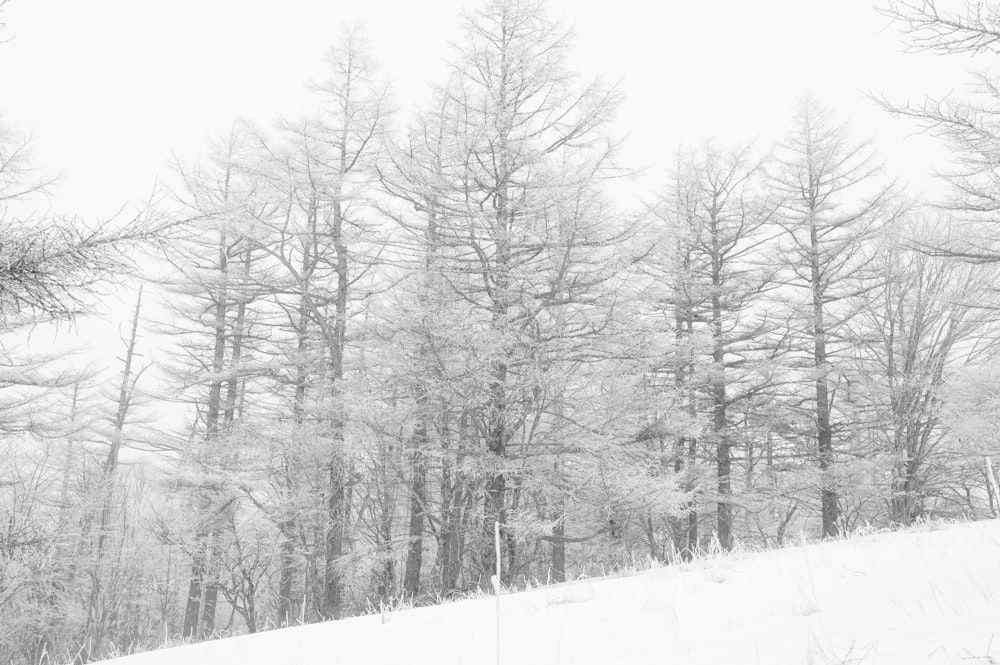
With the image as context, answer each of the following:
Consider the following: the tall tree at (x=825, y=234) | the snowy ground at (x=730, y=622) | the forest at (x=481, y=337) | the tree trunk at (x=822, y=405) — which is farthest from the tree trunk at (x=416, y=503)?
the tall tree at (x=825, y=234)

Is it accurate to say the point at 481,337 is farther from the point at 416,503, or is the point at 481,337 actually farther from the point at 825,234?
the point at 825,234

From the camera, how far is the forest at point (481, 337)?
884 cm

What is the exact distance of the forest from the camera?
8.84 m

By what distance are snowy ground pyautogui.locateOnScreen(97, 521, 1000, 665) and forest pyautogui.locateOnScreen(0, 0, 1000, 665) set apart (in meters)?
1.14

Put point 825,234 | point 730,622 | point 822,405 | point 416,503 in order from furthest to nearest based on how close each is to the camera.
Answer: point 825,234
point 822,405
point 416,503
point 730,622

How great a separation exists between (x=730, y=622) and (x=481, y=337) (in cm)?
583

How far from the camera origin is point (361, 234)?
1220 centimetres

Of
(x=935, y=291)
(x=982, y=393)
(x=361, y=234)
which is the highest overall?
(x=361, y=234)

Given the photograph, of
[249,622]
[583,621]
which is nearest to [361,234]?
[249,622]

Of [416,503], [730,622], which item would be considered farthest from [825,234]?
[730,622]

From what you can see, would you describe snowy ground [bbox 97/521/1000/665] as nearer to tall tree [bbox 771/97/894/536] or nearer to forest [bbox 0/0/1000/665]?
forest [bbox 0/0/1000/665]

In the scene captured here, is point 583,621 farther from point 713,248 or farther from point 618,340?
point 713,248

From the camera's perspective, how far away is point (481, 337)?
8.52 m

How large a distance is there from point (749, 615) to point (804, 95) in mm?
16047
